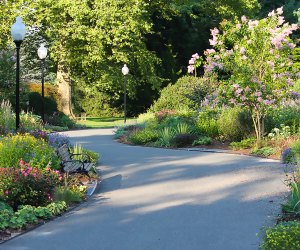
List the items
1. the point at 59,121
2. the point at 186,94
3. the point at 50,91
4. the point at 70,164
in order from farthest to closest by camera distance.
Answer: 1. the point at 50,91
2. the point at 59,121
3. the point at 186,94
4. the point at 70,164

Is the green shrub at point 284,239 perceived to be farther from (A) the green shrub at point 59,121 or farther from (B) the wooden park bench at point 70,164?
(A) the green shrub at point 59,121

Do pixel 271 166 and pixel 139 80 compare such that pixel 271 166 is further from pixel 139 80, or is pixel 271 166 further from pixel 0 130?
pixel 139 80

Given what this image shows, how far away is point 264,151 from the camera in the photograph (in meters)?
14.8

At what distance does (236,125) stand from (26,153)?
29.7 ft

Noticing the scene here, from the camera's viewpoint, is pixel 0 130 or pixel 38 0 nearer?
pixel 0 130

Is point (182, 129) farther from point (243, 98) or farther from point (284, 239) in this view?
point (284, 239)

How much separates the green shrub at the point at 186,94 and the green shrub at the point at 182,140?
6751 millimetres

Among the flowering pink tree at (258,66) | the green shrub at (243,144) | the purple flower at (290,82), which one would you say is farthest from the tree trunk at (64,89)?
the purple flower at (290,82)

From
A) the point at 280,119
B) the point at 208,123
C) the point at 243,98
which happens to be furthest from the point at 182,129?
the point at 243,98

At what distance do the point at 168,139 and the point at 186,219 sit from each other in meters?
10.6

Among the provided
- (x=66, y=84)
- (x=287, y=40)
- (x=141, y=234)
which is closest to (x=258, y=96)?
(x=287, y=40)

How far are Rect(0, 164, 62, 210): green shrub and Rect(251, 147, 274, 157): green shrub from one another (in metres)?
8.09

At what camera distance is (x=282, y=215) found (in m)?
7.27

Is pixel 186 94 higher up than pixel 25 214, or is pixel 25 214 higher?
pixel 186 94
